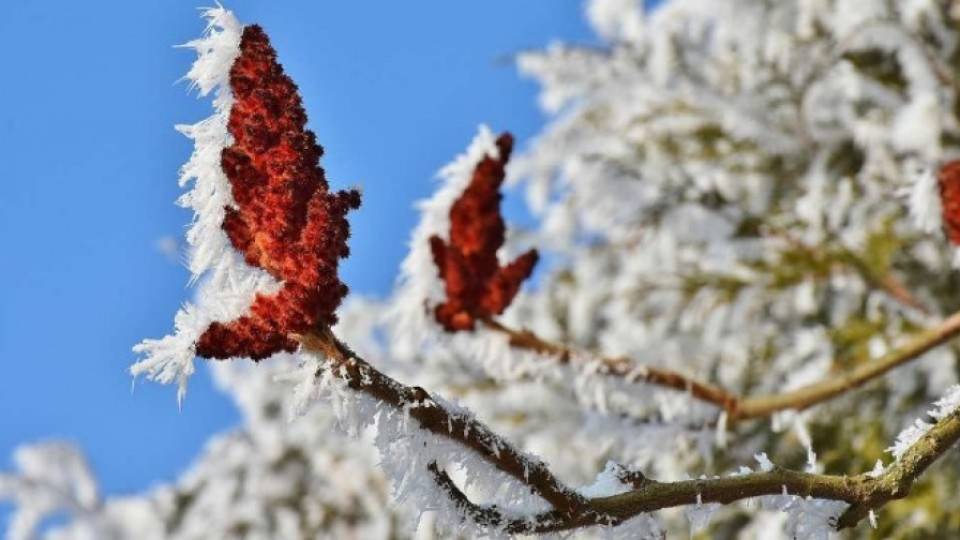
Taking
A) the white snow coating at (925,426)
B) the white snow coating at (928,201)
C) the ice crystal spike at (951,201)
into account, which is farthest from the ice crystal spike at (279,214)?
the white snow coating at (928,201)

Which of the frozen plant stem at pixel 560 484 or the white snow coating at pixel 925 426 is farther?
the white snow coating at pixel 925 426

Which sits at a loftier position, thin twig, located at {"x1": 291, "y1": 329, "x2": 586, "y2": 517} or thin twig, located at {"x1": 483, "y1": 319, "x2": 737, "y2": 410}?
thin twig, located at {"x1": 483, "y1": 319, "x2": 737, "y2": 410}

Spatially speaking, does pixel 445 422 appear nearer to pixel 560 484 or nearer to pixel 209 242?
pixel 560 484

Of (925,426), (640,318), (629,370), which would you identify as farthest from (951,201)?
(640,318)

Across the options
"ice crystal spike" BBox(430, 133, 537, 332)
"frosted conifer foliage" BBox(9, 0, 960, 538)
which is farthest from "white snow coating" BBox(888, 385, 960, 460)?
"ice crystal spike" BBox(430, 133, 537, 332)

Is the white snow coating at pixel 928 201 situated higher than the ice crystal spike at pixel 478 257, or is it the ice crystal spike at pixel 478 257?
the white snow coating at pixel 928 201

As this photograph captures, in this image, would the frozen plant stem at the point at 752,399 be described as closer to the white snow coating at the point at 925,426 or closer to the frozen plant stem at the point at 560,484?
the white snow coating at the point at 925,426

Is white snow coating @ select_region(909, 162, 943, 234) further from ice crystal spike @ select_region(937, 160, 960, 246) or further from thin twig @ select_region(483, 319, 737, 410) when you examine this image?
thin twig @ select_region(483, 319, 737, 410)
